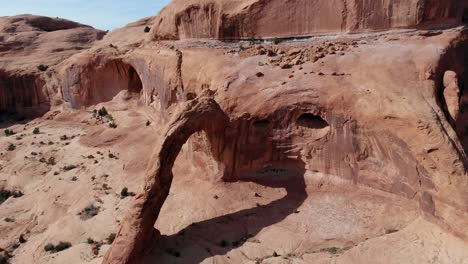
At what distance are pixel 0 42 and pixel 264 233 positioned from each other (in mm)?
33650

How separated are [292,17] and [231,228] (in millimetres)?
12478

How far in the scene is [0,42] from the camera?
3709 cm

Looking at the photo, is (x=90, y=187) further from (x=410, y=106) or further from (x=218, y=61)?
(x=410, y=106)

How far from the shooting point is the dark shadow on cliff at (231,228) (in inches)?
588

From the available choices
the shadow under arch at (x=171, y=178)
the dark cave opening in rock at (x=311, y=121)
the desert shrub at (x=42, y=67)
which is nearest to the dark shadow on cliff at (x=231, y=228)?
the shadow under arch at (x=171, y=178)

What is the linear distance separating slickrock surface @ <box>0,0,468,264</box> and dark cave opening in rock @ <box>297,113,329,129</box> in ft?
0.21

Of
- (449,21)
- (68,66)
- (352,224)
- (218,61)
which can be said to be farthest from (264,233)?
(68,66)

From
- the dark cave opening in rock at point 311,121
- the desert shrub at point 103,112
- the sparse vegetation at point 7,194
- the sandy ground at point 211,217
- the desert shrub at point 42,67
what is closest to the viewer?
the sandy ground at point 211,217

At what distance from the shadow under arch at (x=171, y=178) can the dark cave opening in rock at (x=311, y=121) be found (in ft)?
5.03

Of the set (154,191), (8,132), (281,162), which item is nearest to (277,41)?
(281,162)

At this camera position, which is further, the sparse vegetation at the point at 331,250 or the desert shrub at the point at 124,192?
the desert shrub at the point at 124,192

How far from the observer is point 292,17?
880 inches

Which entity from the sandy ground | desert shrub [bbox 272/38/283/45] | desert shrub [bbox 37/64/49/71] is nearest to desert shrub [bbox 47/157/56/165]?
the sandy ground

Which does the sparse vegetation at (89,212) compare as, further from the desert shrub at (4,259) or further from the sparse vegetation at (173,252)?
the sparse vegetation at (173,252)
